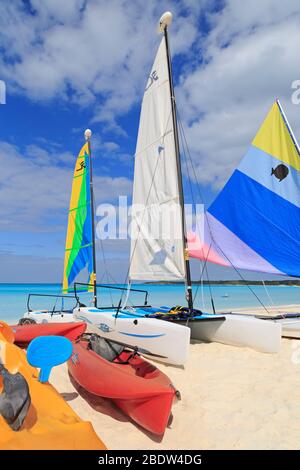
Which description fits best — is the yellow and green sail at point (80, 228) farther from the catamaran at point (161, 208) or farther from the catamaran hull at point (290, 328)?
the catamaran hull at point (290, 328)

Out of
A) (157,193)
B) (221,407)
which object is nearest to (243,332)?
(221,407)

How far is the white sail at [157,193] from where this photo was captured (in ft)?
26.3

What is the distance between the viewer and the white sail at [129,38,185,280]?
8.02 metres

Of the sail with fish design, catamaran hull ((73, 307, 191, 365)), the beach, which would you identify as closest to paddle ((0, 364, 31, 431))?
the beach

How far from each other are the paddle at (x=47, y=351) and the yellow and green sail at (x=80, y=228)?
936 centimetres

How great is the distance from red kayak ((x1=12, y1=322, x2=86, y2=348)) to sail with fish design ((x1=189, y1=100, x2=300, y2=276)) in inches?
140

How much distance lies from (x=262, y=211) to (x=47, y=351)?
247 inches

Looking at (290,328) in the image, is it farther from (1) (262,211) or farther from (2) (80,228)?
(2) (80,228)

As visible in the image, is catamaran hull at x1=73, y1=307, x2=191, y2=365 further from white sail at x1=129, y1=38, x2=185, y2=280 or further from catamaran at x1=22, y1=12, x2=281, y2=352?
white sail at x1=129, y1=38, x2=185, y2=280

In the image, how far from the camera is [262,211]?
7887mm
